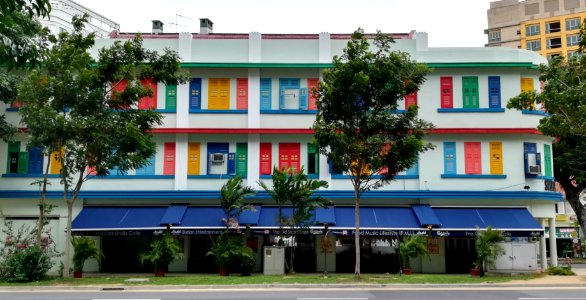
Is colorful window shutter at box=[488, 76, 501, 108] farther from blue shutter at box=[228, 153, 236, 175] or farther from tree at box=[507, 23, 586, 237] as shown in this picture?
blue shutter at box=[228, 153, 236, 175]

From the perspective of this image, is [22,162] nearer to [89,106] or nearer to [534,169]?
[89,106]

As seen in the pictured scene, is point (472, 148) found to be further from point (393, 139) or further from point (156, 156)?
point (156, 156)

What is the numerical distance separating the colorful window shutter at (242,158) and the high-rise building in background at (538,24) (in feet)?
203

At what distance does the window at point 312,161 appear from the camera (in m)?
28.2

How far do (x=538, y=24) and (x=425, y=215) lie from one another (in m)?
65.9

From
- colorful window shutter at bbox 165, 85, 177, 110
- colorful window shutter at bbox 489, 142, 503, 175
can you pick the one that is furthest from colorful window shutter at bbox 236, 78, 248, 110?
colorful window shutter at bbox 489, 142, 503, 175

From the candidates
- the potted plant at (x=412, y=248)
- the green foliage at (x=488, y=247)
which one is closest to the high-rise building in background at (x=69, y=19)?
the potted plant at (x=412, y=248)

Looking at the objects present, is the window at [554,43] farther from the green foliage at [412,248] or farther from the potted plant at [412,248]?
the green foliage at [412,248]

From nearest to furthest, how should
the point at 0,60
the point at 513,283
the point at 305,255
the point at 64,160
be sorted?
the point at 0,60 → the point at 513,283 → the point at 64,160 → the point at 305,255

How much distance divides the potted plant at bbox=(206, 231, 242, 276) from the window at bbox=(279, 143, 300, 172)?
15.4ft

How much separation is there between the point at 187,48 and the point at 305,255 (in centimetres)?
1098

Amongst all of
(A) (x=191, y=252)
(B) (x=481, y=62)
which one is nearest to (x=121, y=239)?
(A) (x=191, y=252)

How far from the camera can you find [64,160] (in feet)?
75.8

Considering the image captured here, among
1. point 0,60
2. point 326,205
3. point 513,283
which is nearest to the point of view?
point 0,60
